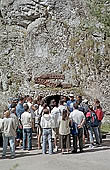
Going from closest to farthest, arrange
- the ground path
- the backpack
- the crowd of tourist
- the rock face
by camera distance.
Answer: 1. the ground path
2. the crowd of tourist
3. the backpack
4. the rock face

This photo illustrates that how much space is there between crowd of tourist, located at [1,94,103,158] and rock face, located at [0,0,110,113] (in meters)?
9.34

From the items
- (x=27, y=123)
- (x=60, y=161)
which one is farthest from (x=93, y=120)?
(x=60, y=161)

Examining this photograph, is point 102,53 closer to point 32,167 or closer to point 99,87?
point 99,87

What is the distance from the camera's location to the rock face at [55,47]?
2262cm

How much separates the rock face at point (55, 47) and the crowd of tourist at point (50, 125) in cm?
934

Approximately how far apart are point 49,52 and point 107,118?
23.2ft

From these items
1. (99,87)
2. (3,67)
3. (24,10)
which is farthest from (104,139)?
(24,10)

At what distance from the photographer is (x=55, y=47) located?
24234mm

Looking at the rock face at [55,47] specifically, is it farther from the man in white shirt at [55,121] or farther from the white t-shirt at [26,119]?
the white t-shirt at [26,119]

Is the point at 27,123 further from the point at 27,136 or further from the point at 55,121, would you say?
the point at 55,121

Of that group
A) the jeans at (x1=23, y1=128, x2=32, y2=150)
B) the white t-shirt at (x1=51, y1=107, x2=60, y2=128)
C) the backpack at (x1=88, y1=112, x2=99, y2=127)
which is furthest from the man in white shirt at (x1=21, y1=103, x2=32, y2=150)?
the backpack at (x1=88, y1=112, x2=99, y2=127)

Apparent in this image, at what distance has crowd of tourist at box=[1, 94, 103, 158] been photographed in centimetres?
1068

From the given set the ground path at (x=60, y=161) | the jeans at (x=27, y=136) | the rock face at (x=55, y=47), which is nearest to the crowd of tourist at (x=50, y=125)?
the jeans at (x=27, y=136)

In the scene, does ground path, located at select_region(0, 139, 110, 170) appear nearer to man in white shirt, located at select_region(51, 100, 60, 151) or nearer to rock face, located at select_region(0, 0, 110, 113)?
man in white shirt, located at select_region(51, 100, 60, 151)
